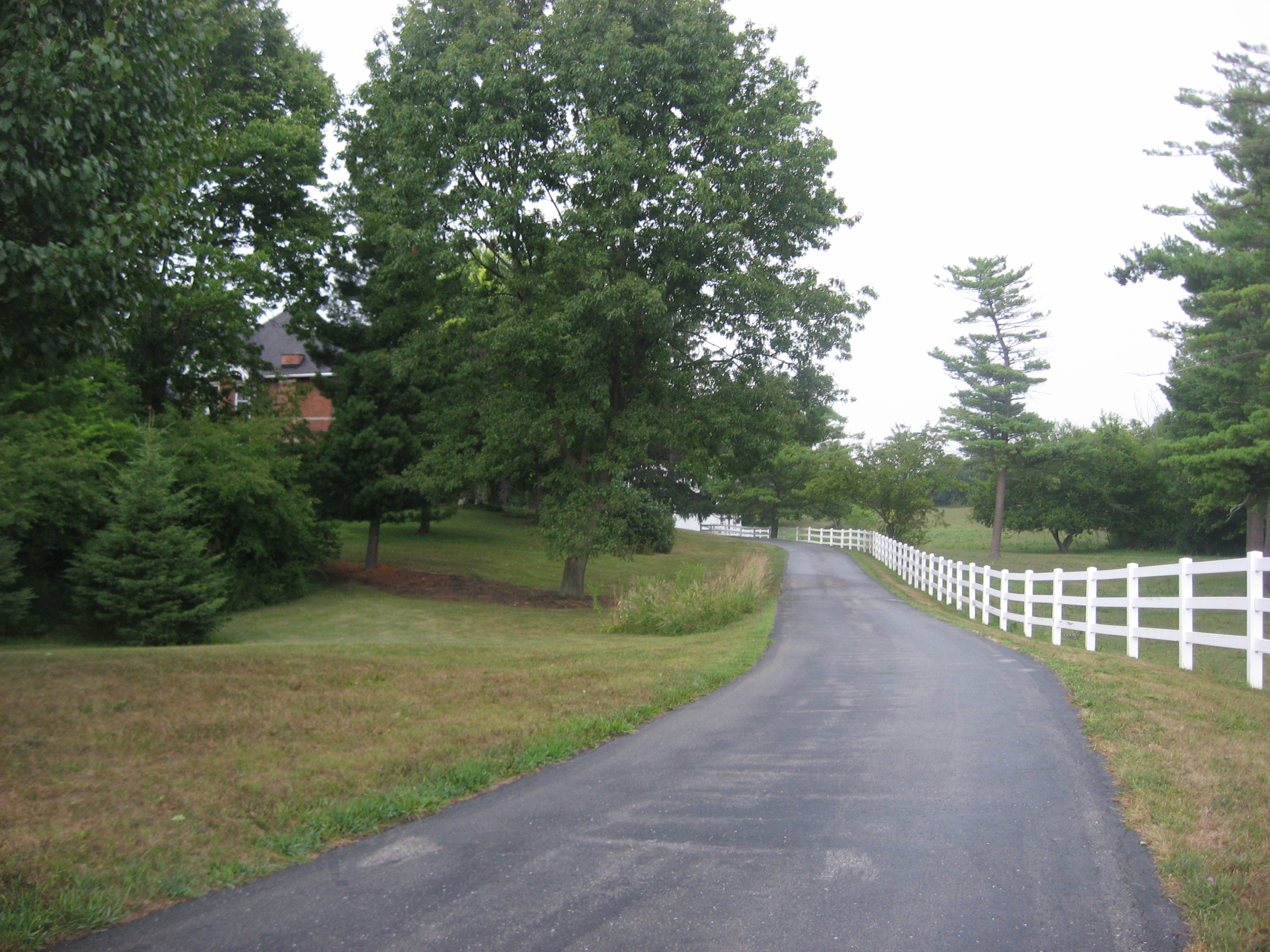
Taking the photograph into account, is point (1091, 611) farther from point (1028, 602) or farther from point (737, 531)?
point (737, 531)

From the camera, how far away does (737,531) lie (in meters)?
71.9

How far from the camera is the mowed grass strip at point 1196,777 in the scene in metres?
3.69

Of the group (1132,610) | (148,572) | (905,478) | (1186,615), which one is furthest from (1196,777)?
(905,478)

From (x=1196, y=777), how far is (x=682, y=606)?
11.5 meters

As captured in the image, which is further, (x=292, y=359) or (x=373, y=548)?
(x=292, y=359)

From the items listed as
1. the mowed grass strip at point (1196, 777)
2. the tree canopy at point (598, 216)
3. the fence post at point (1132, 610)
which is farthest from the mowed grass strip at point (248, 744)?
the tree canopy at point (598, 216)

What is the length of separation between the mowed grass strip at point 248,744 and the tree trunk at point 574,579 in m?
10.7

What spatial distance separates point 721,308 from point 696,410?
2.44m

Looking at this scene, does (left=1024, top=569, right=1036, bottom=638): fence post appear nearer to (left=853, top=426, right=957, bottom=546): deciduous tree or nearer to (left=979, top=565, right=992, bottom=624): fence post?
(left=979, top=565, right=992, bottom=624): fence post

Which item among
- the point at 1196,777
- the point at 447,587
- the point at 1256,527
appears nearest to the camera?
the point at 1196,777

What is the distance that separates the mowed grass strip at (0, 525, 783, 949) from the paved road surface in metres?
0.29

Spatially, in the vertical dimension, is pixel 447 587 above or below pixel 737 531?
below

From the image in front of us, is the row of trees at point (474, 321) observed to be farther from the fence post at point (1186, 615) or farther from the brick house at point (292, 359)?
the brick house at point (292, 359)

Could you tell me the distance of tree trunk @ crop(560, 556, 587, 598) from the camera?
77.7ft
